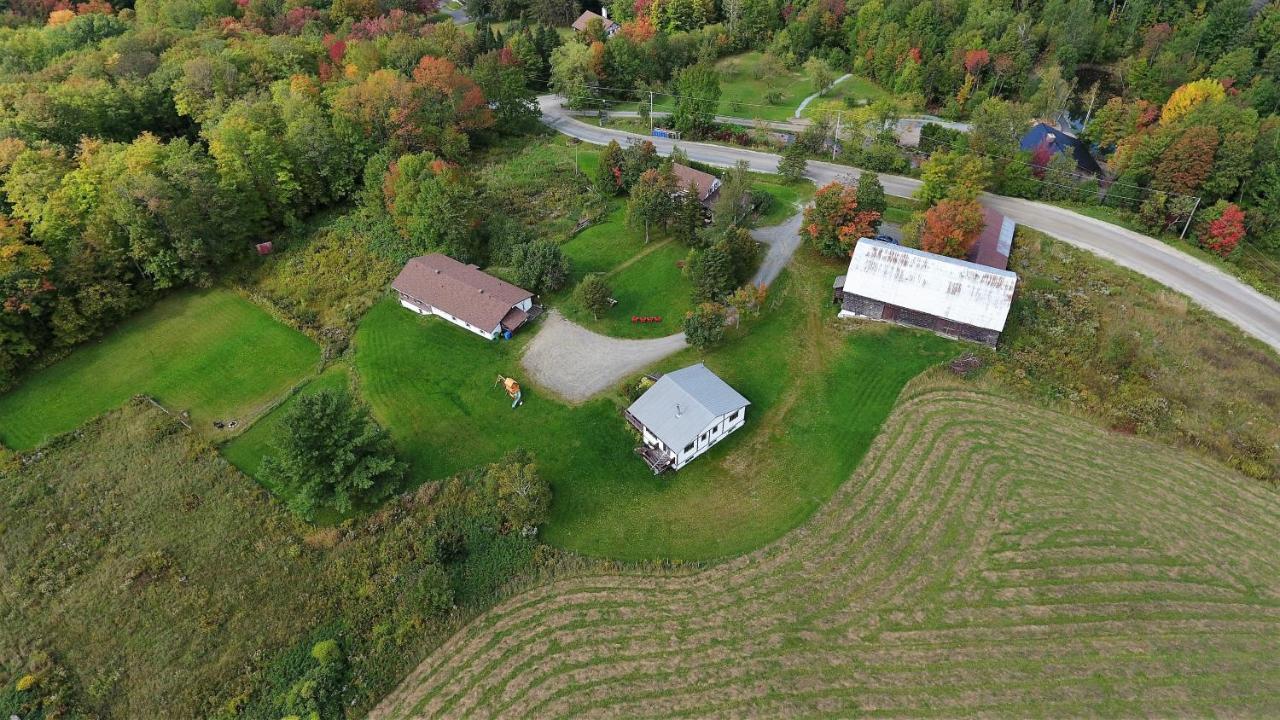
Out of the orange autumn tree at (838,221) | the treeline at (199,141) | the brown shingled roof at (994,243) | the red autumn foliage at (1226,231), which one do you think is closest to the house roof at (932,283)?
the orange autumn tree at (838,221)

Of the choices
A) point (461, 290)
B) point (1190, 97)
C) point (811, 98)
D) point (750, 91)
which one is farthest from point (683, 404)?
point (1190, 97)

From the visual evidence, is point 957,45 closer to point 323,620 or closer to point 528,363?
point 528,363

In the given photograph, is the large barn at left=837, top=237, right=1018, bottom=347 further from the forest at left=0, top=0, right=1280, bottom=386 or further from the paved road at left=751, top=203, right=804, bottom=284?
the forest at left=0, top=0, right=1280, bottom=386

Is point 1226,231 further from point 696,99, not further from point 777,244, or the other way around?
point 696,99

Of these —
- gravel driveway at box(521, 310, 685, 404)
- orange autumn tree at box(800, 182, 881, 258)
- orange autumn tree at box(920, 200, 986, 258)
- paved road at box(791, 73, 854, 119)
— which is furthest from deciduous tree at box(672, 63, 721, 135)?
gravel driveway at box(521, 310, 685, 404)

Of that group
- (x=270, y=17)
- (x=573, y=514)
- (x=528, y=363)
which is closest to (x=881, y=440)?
(x=573, y=514)

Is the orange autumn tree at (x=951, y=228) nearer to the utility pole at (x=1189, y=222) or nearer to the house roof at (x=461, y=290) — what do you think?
the utility pole at (x=1189, y=222)

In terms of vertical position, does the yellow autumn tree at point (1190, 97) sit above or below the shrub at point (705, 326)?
above
